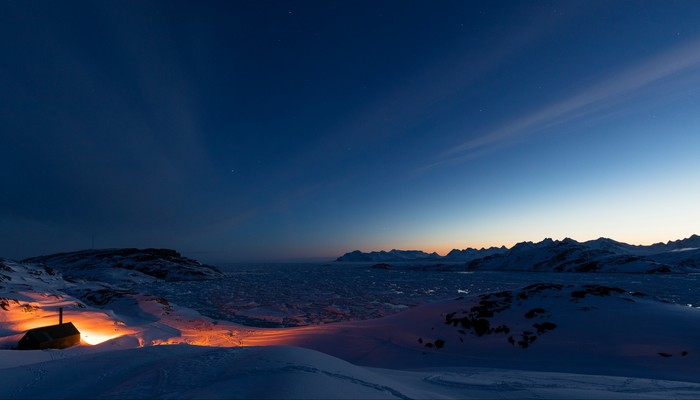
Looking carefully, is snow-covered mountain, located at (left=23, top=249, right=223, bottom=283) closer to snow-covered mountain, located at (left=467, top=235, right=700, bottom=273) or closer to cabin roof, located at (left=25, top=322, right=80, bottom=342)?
cabin roof, located at (left=25, top=322, right=80, bottom=342)

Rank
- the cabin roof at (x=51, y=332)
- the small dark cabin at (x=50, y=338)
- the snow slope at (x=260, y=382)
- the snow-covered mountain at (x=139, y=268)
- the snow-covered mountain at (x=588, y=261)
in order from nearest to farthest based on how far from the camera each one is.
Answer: the snow slope at (x=260, y=382), the small dark cabin at (x=50, y=338), the cabin roof at (x=51, y=332), the snow-covered mountain at (x=139, y=268), the snow-covered mountain at (x=588, y=261)

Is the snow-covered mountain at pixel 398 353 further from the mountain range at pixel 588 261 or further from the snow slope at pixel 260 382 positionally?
the mountain range at pixel 588 261

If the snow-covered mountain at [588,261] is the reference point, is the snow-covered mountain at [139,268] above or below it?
above

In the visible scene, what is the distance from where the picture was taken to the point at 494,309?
15.8 m

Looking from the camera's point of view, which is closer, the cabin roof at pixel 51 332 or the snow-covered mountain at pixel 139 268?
the cabin roof at pixel 51 332

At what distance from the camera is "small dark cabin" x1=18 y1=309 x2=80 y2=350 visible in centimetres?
1414

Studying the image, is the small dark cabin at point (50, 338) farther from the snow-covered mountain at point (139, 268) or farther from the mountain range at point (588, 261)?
the mountain range at point (588, 261)

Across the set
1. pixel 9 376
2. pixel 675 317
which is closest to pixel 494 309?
pixel 675 317

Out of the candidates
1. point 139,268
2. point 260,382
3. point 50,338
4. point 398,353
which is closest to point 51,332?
point 50,338

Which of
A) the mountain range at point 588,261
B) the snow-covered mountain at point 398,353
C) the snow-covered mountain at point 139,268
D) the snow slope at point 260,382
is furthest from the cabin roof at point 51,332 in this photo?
the mountain range at point 588,261

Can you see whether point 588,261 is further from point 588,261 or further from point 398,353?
point 398,353

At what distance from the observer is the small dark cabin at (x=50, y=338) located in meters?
14.1

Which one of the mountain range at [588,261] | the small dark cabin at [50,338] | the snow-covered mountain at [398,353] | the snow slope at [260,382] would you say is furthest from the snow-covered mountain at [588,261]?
the small dark cabin at [50,338]

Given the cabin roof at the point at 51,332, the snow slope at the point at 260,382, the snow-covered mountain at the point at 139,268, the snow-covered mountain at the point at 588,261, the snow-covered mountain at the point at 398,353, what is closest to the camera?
the snow slope at the point at 260,382
